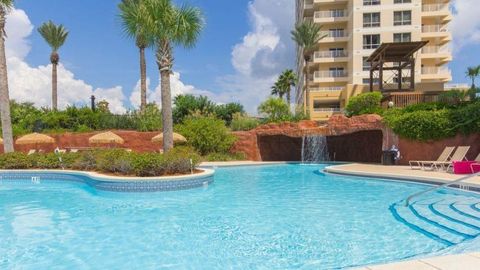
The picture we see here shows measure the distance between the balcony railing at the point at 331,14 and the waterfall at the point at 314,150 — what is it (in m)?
25.7

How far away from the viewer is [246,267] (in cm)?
546

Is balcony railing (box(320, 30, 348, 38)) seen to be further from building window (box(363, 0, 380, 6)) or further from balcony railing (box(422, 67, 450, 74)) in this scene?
balcony railing (box(422, 67, 450, 74))

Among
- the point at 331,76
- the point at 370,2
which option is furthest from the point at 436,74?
the point at 331,76

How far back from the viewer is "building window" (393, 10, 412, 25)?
42375 millimetres

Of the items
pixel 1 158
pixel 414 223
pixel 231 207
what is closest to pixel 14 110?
pixel 1 158

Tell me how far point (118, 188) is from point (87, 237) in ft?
19.7

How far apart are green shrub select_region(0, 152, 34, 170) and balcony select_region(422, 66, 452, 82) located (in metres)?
41.9

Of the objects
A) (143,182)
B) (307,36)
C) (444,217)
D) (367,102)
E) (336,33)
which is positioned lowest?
(444,217)

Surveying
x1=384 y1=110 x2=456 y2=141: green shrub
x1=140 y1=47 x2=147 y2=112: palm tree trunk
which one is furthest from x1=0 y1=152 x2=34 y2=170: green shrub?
x1=384 y1=110 x2=456 y2=141: green shrub

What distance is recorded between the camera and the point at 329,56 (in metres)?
46.4

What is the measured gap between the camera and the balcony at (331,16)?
46156 millimetres

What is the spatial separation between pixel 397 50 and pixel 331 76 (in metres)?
18.0

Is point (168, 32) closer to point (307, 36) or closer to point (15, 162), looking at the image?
point (15, 162)

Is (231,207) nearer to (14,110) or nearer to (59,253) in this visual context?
(59,253)
